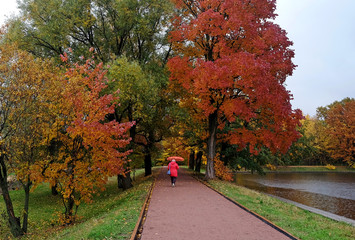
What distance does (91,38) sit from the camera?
19.9m

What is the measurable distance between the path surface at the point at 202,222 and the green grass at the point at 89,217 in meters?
0.62

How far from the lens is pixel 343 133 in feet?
185

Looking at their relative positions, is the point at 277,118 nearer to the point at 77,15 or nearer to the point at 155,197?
the point at 155,197

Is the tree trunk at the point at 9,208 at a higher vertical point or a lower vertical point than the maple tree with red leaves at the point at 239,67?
lower

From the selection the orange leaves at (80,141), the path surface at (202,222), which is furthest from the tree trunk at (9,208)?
the path surface at (202,222)

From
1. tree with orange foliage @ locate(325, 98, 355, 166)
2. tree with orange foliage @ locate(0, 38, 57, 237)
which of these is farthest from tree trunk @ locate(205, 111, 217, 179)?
tree with orange foliage @ locate(325, 98, 355, 166)

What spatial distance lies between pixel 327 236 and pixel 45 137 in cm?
1070

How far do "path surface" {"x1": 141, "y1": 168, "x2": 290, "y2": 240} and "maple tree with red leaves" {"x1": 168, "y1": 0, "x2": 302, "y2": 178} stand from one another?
23.5 ft

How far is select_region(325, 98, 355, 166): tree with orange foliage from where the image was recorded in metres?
55.3

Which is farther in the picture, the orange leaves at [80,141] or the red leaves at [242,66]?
the red leaves at [242,66]

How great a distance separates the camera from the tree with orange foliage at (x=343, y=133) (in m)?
55.3

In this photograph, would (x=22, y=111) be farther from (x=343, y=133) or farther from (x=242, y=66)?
(x=343, y=133)

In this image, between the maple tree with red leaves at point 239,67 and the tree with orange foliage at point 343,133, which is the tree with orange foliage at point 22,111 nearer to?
the maple tree with red leaves at point 239,67

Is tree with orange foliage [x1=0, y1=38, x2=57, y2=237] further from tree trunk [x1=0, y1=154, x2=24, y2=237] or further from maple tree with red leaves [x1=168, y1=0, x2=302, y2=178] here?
maple tree with red leaves [x1=168, y1=0, x2=302, y2=178]
